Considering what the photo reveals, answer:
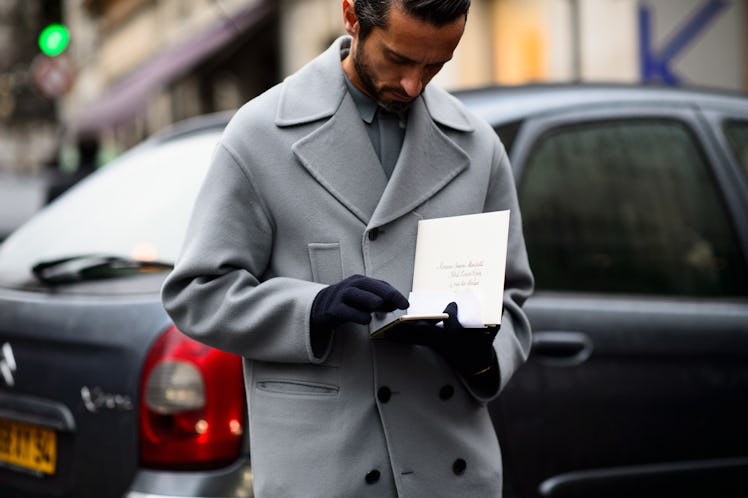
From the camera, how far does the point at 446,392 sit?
232 cm

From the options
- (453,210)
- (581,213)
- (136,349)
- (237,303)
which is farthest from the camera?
(581,213)

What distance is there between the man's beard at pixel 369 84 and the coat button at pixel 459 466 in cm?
69

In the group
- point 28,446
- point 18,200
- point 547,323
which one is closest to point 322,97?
point 547,323

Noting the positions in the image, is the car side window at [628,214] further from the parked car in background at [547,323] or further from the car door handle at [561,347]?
the car door handle at [561,347]

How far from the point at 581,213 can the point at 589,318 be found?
39 cm

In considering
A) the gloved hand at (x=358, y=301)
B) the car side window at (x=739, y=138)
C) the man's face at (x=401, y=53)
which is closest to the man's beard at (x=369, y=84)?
the man's face at (x=401, y=53)

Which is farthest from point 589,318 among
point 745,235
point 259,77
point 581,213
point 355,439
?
point 259,77

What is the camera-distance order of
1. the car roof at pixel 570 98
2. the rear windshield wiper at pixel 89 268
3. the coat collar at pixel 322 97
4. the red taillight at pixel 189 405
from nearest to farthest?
the coat collar at pixel 322 97 → the red taillight at pixel 189 405 → the rear windshield wiper at pixel 89 268 → the car roof at pixel 570 98

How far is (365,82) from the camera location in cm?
228

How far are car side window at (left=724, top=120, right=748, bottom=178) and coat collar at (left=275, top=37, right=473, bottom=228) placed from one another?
173 centimetres

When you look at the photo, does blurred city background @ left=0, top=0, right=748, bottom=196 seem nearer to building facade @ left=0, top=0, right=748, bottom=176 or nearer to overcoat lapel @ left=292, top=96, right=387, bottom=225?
building facade @ left=0, top=0, right=748, bottom=176

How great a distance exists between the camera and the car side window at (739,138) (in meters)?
3.82

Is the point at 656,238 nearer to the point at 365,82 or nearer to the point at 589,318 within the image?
the point at 589,318

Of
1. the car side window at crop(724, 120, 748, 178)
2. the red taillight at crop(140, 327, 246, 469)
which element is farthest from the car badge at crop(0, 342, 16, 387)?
the car side window at crop(724, 120, 748, 178)
